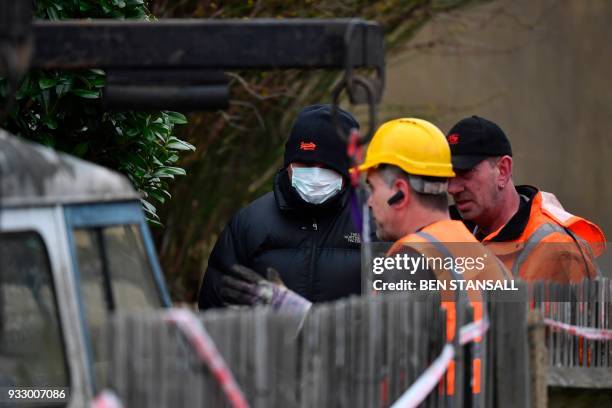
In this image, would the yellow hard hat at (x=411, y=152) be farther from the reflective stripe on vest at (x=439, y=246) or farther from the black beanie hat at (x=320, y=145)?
the black beanie hat at (x=320, y=145)

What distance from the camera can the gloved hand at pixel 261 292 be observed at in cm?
404

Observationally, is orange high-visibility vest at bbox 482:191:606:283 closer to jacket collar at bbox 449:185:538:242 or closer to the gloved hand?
jacket collar at bbox 449:185:538:242

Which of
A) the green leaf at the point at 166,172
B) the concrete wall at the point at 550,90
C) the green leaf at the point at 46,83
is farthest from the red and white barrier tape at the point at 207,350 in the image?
the concrete wall at the point at 550,90

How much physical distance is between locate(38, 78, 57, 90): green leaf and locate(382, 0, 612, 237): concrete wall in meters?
8.08

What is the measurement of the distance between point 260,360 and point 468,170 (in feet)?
9.60

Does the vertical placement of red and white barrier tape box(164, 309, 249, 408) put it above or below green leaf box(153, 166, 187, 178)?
below

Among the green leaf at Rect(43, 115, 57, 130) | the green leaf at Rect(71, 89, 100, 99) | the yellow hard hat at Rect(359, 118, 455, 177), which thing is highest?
the green leaf at Rect(71, 89, 100, 99)

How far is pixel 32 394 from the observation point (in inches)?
135

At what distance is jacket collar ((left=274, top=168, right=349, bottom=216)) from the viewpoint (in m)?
5.80

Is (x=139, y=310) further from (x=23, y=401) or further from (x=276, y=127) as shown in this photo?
(x=276, y=127)

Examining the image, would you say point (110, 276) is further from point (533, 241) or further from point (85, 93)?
point (533, 241)

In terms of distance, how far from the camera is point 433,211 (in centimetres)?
458

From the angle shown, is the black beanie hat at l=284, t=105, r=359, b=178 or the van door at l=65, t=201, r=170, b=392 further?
the black beanie hat at l=284, t=105, r=359, b=178

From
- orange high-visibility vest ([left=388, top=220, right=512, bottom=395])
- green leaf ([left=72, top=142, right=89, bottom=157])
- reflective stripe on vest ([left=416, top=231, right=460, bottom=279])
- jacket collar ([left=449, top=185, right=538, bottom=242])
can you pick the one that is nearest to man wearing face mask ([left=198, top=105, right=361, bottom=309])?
jacket collar ([left=449, top=185, right=538, bottom=242])
